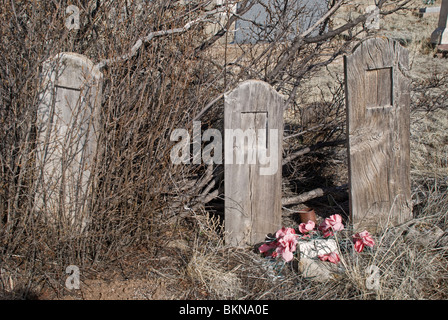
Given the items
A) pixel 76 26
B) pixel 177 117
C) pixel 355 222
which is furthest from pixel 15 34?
pixel 355 222

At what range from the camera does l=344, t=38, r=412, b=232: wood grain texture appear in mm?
3303

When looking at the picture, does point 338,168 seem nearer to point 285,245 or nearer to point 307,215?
point 307,215

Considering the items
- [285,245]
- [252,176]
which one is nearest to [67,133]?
[252,176]

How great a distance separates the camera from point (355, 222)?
3.46 meters

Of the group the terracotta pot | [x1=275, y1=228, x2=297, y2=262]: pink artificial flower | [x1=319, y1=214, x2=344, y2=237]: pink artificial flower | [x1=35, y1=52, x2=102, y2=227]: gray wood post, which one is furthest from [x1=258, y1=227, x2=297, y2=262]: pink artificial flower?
[x1=35, y1=52, x2=102, y2=227]: gray wood post

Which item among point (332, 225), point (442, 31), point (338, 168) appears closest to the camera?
point (332, 225)

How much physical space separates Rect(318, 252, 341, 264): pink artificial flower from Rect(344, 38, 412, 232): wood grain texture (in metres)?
0.57

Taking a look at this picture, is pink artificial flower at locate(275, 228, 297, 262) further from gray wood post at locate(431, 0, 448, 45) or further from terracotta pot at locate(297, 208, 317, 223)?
gray wood post at locate(431, 0, 448, 45)

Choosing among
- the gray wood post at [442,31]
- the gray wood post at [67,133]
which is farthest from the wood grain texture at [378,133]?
the gray wood post at [442,31]

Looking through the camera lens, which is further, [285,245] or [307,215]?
[307,215]

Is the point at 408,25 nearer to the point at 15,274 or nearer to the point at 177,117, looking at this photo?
the point at 177,117

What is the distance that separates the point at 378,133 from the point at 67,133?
2326mm

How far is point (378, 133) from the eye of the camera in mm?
3381

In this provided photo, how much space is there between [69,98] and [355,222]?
2386mm
